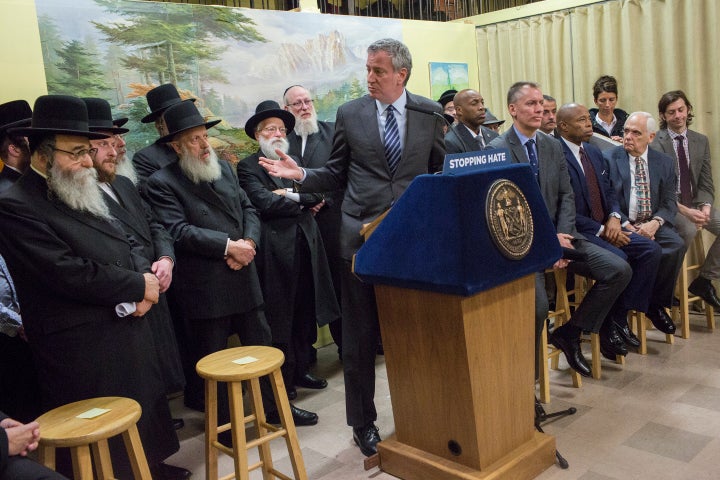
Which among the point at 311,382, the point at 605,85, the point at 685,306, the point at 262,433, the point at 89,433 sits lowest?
the point at 311,382

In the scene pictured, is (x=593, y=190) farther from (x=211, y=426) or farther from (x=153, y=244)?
(x=211, y=426)

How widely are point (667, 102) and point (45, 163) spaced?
471 cm

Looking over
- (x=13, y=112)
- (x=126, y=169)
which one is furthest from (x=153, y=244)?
(x=13, y=112)

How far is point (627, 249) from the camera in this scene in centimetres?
436

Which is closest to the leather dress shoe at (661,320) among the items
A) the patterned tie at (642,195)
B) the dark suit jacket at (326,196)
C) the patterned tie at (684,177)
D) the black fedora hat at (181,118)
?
the patterned tie at (642,195)

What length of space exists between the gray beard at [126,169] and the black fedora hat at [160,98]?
1.08ft

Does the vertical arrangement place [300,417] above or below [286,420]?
below

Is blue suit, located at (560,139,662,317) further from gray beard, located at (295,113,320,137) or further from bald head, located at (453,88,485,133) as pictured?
gray beard, located at (295,113,320,137)

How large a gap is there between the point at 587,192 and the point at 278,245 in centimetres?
219

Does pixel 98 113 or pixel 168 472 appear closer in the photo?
pixel 168 472

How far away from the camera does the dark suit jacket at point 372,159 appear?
2928mm

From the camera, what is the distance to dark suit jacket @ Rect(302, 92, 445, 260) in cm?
293

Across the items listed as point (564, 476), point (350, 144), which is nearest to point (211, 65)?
point (350, 144)

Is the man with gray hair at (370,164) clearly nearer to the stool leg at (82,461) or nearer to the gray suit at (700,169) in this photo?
the stool leg at (82,461)
